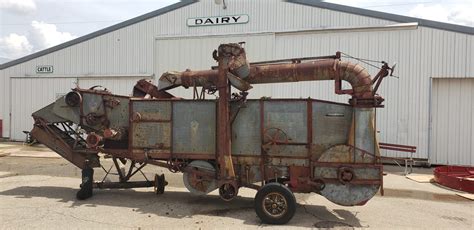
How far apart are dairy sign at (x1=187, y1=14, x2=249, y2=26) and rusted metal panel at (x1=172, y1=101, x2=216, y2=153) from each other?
8.96m

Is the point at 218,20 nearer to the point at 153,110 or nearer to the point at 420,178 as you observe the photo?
the point at 153,110

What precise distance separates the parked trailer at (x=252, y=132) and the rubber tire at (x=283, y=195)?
2 cm

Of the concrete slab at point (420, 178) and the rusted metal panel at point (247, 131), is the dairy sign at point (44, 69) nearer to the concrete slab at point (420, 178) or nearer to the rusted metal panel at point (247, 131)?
the rusted metal panel at point (247, 131)

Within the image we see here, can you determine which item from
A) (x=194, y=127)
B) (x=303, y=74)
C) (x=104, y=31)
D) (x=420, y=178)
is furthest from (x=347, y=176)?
(x=104, y=31)

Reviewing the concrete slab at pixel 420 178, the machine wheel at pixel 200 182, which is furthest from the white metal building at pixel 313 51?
the machine wheel at pixel 200 182

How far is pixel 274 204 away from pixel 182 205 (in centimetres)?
210

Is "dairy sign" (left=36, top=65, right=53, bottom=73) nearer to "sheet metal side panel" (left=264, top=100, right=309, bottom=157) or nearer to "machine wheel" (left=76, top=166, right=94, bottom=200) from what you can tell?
"machine wheel" (left=76, top=166, right=94, bottom=200)

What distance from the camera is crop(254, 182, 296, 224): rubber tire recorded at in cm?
651

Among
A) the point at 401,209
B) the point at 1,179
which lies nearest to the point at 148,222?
the point at 401,209

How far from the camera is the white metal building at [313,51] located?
44.7ft

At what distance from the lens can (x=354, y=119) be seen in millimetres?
6836

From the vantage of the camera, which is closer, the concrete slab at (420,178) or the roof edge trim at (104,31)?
the concrete slab at (420,178)

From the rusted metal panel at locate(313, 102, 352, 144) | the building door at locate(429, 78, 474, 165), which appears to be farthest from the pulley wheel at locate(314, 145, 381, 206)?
the building door at locate(429, 78, 474, 165)

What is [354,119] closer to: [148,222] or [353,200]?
[353,200]
